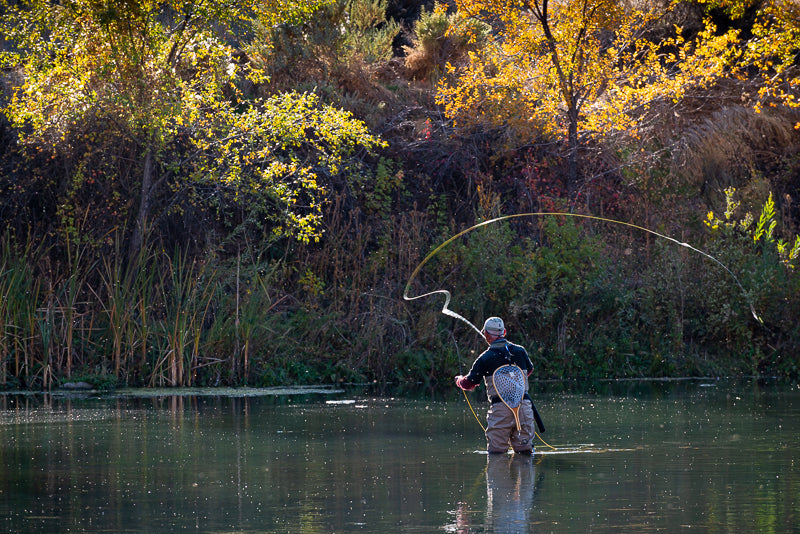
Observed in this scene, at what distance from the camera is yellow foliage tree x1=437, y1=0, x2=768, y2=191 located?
80.3ft

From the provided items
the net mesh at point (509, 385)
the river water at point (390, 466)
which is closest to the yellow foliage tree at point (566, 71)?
the river water at point (390, 466)

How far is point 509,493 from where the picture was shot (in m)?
9.62

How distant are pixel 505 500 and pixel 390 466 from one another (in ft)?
7.27

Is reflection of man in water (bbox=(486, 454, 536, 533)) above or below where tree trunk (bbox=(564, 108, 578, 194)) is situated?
below

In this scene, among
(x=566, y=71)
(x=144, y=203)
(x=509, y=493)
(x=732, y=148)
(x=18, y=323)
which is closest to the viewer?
(x=509, y=493)

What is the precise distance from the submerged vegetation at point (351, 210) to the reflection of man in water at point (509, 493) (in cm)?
932

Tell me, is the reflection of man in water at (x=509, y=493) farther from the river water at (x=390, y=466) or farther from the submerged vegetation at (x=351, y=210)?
the submerged vegetation at (x=351, y=210)

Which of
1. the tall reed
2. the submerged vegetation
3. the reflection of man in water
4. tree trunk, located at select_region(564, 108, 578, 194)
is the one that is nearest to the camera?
the reflection of man in water

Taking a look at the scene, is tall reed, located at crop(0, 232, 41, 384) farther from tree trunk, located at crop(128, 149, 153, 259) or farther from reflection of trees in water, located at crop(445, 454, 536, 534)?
reflection of trees in water, located at crop(445, 454, 536, 534)

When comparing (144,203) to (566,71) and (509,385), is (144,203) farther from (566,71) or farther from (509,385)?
(509,385)

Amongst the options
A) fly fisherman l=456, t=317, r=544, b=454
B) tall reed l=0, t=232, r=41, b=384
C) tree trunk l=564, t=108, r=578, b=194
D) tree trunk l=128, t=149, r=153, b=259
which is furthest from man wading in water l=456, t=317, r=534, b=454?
tree trunk l=564, t=108, r=578, b=194

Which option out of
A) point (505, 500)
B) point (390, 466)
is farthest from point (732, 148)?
point (505, 500)

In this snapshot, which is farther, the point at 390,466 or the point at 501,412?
the point at 501,412

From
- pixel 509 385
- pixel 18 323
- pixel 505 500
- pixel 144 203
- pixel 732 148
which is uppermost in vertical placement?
pixel 732 148
